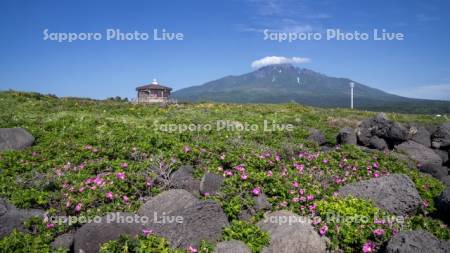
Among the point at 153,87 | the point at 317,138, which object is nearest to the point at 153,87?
the point at 153,87

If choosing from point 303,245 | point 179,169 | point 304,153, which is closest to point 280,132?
point 304,153

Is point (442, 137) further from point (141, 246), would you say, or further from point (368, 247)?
point (141, 246)

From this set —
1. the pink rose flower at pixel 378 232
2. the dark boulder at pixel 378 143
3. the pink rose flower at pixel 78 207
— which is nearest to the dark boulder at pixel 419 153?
the dark boulder at pixel 378 143

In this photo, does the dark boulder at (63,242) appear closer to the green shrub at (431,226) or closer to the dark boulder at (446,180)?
the green shrub at (431,226)

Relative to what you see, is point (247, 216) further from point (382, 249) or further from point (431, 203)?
point (431, 203)

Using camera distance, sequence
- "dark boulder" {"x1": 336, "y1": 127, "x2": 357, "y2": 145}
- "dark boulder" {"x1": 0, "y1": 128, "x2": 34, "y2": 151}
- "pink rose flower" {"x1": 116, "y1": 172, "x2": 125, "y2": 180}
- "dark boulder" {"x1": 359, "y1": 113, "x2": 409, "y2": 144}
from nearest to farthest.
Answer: "pink rose flower" {"x1": 116, "y1": 172, "x2": 125, "y2": 180}
"dark boulder" {"x1": 0, "y1": 128, "x2": 34, "y2": 151}
"dark boulder" {"x1": 359, "y1": 113, "x2": 409, "y2": 144}
"dark boulder" {"x1": 336, "y1": 127, "x2": 357, "y2": 145}

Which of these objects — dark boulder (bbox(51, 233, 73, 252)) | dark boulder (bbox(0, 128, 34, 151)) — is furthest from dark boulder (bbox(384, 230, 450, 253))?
dark boulder (bbox(0, 128, 34, 151))

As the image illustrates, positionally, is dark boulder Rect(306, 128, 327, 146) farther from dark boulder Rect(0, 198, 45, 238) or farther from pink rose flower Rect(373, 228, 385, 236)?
dark boulder Rect(0, 198, 45, 238)
